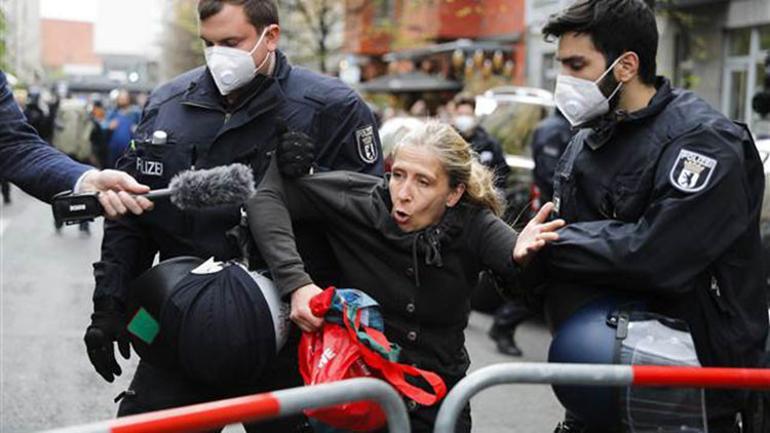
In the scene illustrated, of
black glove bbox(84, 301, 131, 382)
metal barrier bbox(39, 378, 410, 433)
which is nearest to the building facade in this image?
black glove bbox(84, 301, 131, 382)

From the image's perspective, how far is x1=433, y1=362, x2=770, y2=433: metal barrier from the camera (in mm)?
2719

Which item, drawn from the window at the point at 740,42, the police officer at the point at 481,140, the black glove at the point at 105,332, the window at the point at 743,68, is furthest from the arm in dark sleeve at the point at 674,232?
the window at the point at 740,42

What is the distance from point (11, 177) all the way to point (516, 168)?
7247 millimetres

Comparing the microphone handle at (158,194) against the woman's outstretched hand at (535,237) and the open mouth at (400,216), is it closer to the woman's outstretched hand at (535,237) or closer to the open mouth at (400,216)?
the open mouth at (400,216)

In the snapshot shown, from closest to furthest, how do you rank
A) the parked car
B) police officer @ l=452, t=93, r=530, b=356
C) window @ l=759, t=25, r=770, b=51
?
police officer @ l=452, t=93, r=530, b=356
the parked car
window @ l=759, t=25, r=770, b=51

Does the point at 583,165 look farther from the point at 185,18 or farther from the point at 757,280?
the point at 185,18

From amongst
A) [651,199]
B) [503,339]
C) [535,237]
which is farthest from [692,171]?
[503,339]

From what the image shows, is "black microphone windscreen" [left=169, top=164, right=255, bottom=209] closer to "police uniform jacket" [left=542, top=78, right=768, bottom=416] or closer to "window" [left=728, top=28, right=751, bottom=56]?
"police uniform jacket" [left=542, top=78, right=768, bottom=416]

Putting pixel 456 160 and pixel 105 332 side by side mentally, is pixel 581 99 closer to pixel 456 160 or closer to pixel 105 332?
pixel 456 160

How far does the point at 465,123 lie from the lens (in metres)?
10.4

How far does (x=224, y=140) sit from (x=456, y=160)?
2.53 feet

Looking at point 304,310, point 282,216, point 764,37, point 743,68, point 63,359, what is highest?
point 764,37

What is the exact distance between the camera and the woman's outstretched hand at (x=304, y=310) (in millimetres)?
3125

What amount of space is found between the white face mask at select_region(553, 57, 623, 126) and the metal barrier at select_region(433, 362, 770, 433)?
0.78 m
